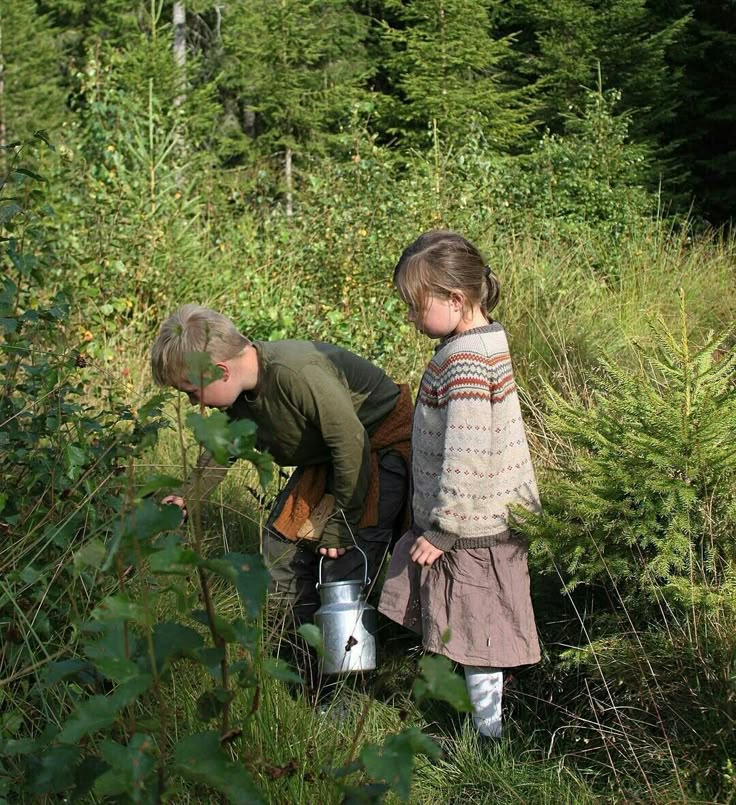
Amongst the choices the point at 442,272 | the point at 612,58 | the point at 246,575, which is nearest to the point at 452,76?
the point at 612,58

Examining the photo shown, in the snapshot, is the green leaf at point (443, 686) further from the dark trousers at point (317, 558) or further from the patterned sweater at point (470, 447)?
the dark trousers at point (317, 558)

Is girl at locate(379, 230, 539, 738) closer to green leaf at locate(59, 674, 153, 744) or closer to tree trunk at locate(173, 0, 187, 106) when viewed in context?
green leaf at locate(59, 674, 153, 744)

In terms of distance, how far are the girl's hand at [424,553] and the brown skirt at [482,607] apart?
8cm

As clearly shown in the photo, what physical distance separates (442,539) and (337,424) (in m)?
0.49

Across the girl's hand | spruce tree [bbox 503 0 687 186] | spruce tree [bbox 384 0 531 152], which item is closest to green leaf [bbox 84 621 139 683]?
the girl's hand

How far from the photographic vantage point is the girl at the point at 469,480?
8.71 feet

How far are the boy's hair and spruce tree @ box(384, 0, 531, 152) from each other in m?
13.9

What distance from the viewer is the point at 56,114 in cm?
1800

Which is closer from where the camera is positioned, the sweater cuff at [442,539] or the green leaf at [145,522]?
the green leaf at [145,522]

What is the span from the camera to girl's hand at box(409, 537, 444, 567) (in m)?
2.69

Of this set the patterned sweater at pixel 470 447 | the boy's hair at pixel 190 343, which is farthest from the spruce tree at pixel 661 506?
the boy's hair at pixel 190 343

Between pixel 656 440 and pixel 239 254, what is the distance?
491 centimetres

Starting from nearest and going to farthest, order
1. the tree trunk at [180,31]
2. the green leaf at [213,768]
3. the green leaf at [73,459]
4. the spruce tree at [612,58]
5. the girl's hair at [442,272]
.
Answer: the green leaf at [213,768] < the green leaf at [73,459] < the girl's hair at [442,272] < the spruce tree at [612,58] < the tree trunk at [180,31]

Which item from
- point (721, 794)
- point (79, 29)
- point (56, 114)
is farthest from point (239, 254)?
point (79, 29)
